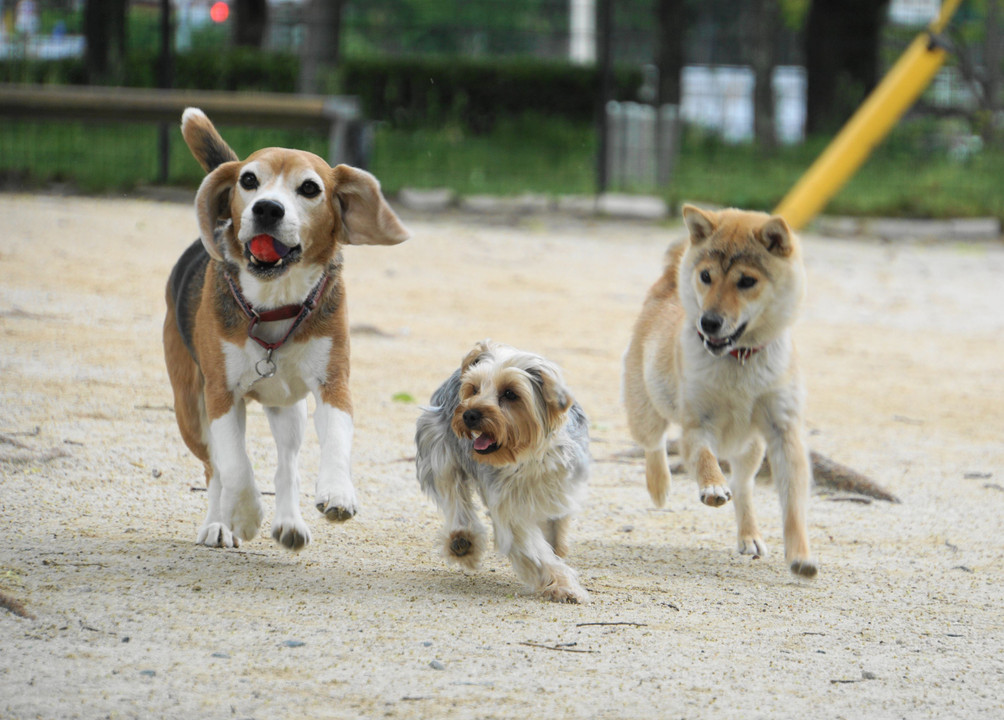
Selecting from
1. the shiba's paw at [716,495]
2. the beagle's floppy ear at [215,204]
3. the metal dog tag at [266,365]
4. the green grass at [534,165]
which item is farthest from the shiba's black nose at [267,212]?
the green grass at [534,165]

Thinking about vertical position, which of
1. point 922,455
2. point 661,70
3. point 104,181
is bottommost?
point 922,455

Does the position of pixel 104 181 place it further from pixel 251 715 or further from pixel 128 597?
pixel 251 715

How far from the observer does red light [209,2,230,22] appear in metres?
16.9

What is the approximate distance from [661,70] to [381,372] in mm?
12445

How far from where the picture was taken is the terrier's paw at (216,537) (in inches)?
178

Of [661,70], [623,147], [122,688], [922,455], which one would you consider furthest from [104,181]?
[122,688]

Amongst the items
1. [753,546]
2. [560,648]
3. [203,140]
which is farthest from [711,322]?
[203,140]

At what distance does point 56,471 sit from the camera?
16.8 ft

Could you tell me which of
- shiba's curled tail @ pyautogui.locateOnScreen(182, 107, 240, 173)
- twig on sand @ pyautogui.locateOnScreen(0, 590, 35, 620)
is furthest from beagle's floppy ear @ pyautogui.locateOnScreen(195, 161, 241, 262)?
twig on sand @ pyautogui.locateOnScreen(0, 590, 35, 620)

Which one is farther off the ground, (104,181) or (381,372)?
(104,181)

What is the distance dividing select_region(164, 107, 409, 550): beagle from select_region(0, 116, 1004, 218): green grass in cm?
1011

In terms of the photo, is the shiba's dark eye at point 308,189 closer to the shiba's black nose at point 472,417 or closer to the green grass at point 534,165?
the shiba's black nose at point 472,417

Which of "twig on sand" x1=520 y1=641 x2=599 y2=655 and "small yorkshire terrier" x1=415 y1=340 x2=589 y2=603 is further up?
"small yorkshire terrier" x1=415 y1=340 x2=589 y2=603

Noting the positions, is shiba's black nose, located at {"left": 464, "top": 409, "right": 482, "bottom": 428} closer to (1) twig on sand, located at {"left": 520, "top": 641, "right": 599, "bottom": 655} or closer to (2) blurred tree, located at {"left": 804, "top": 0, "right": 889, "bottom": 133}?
(1) twig on sand, located at {"left": 520, "top": 641, "right": 599, "bottom": 655}
